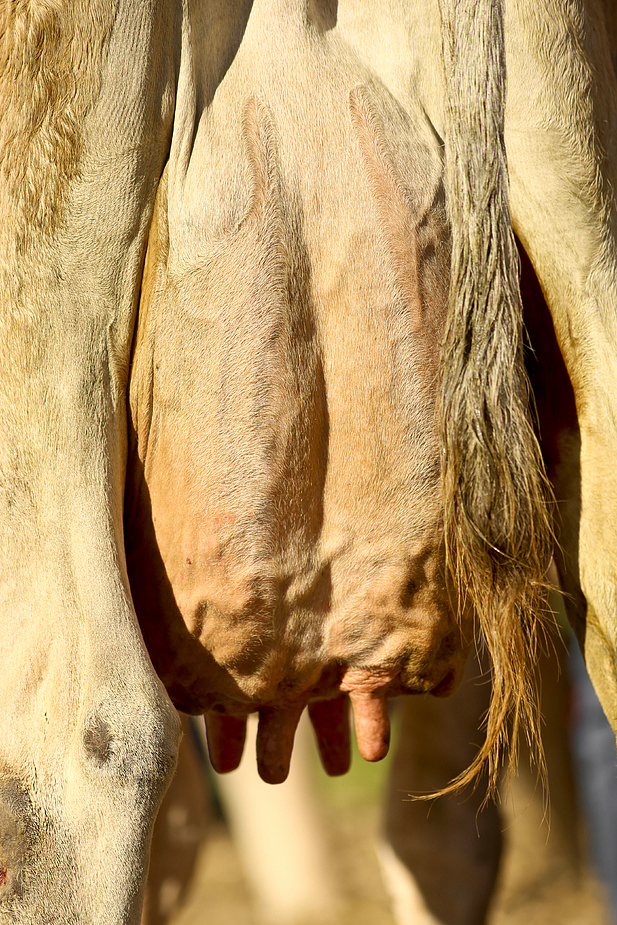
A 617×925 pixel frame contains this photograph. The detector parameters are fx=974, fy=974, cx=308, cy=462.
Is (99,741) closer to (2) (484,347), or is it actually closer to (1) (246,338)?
(1) (246,338)

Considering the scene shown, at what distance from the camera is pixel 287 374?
1269mm

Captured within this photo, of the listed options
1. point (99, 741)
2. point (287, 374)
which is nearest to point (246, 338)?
point (287, 374)

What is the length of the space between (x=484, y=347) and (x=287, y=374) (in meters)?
0.25

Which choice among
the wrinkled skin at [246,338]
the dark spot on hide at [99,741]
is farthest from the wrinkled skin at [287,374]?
the dark spot on hide at [99,741]

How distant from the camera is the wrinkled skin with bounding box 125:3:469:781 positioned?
125 centimetres

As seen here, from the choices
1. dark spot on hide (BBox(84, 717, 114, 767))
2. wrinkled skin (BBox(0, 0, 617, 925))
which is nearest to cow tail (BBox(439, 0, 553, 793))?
wrinkled skin (BBox(0, 0, 617, 925))

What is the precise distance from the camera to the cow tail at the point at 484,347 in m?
1.22

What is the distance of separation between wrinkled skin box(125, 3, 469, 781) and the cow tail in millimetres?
83

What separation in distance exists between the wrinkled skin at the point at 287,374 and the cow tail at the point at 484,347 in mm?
83

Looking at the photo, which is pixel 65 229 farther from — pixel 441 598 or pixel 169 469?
pixel 441 598

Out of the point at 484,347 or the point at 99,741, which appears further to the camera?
the point at 484,347

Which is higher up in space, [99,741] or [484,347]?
[484,347]

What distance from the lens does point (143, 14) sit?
4.00 ft

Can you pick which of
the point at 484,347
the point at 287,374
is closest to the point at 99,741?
the point at 287,374
